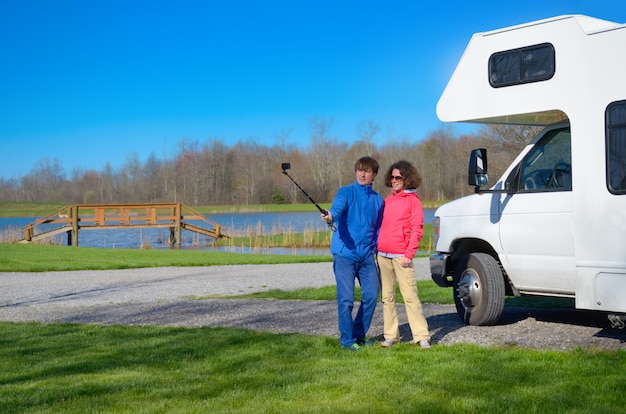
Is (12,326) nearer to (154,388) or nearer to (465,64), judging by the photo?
(154,388)

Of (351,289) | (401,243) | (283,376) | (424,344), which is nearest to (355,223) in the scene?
(401,243)

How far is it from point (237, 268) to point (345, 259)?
539 inches

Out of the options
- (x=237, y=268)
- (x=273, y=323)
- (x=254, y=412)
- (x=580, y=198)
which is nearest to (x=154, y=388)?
(x=254, y=412)

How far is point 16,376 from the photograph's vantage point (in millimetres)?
6633

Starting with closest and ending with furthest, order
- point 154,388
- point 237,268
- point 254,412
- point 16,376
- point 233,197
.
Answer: point 254,412 < point 154,388 < point 16,376 < point 237,268 < point 233,197

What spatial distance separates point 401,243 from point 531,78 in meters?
2.26

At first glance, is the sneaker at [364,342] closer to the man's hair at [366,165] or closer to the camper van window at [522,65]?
the man's hair at [366,165]

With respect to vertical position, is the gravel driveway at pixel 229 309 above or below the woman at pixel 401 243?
below

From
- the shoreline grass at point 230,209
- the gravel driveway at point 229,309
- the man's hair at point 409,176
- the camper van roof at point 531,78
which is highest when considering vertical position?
the camper van roof at point 531,78

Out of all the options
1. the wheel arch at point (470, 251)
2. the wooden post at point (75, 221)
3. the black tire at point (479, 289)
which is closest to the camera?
the black tire at point (479, 289)

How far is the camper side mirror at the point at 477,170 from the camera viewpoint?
777cm

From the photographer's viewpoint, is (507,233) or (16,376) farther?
(507,233)

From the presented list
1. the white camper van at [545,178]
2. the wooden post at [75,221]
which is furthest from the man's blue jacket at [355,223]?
the wooden post at [75,221]

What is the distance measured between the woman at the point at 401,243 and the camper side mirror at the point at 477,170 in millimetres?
715
